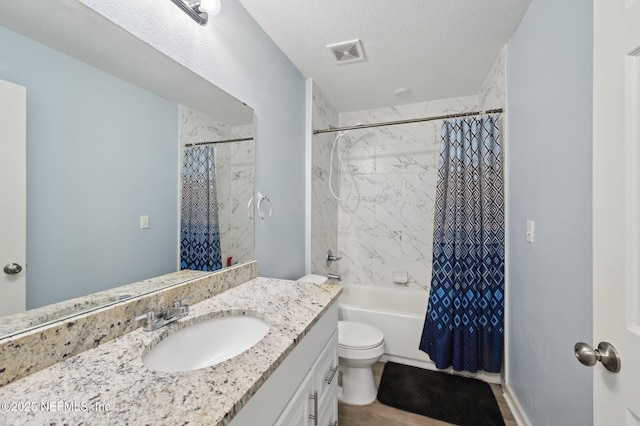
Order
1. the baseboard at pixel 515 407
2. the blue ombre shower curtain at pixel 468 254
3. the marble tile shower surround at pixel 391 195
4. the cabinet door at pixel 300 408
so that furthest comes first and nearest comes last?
the marble tile shower surround at pixel 391 195 < the blue ombre shower curtain at pixel 468 254 < the baseboard at pixel 515 407 < the cabinet door at pixel 300 408

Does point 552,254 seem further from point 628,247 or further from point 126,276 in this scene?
point 126,276

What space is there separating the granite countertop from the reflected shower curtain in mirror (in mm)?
363

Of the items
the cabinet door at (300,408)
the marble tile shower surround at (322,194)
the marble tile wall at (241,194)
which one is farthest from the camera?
the marble tile shower surround at (322,194)

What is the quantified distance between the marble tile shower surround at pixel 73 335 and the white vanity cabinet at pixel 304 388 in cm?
52

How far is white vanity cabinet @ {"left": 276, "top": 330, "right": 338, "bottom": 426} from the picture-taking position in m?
0.83

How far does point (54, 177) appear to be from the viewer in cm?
70

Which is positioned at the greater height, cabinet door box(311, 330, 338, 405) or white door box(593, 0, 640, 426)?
white door box(593, 0, 640, 426)

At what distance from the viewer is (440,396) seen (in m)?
1.78

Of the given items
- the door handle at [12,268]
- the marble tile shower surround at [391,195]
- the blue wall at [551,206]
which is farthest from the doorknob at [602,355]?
the marble tile shower surround at [391,195]

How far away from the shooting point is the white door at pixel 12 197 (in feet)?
1.99

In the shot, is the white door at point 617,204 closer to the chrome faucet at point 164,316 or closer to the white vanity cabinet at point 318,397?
the white vanity cabinet at point 318,397

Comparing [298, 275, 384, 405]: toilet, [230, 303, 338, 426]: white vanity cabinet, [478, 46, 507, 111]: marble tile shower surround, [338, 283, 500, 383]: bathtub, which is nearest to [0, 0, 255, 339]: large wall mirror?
[230, 303, 338, 426]: white vanity cabinet

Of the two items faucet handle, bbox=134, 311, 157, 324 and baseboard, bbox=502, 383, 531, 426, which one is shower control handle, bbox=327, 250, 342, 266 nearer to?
baseboard, bbox=502, 383, 531, 426

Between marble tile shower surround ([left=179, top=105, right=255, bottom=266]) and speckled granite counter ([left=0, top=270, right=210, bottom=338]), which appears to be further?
marble tile shower surround ([left=179, top=105, right=255, bottom=266])
